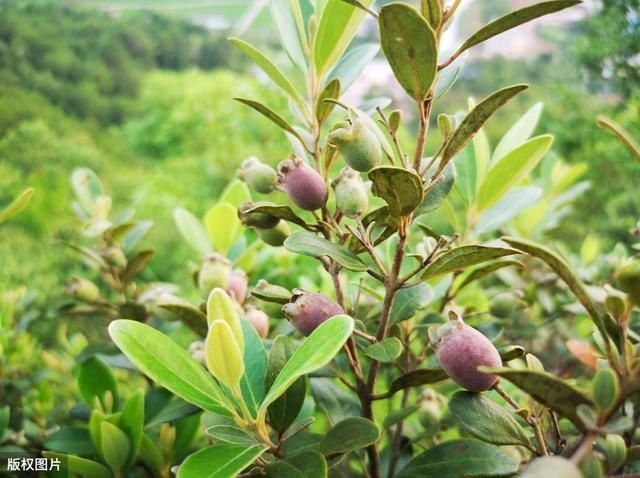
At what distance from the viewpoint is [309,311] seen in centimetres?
36

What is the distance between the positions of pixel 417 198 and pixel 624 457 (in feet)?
0.54

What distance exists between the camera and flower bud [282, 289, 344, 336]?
1.18 ft

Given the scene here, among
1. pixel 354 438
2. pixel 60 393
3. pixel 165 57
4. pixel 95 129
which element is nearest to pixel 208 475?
pixel 354 438

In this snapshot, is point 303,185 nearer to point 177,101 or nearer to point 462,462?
point 462,462

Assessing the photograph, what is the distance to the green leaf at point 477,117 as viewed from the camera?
322 millimetres

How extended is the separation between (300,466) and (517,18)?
281 mm

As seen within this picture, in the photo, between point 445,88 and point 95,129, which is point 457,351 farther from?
point 95,129

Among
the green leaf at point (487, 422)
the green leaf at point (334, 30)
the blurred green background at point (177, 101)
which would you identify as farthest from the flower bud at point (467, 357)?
the blurred green background at point (177, 101)

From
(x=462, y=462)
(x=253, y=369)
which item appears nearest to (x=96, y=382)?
(x=253, y=369)

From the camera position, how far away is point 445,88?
38cm

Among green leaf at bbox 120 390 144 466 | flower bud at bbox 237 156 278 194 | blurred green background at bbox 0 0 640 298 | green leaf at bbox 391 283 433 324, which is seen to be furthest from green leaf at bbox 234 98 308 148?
blurred green background at bbox 0 0 640 298

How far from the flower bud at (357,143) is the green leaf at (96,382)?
1.15 feet

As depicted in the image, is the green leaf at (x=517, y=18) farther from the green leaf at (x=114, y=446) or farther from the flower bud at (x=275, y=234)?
the green leaf at (x=114, y=446)

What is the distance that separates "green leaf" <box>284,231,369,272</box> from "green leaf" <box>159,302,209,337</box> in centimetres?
12
